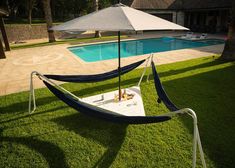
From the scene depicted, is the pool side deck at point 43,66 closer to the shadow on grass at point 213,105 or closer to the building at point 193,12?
the shadow on grass at point 213,105

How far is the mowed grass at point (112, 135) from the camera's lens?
3.23 meters

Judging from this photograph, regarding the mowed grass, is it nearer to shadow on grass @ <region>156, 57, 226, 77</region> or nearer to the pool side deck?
the pool side deck

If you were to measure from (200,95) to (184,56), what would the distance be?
5.66 m

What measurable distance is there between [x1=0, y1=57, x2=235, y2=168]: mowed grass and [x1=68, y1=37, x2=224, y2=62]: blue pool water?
7.53 metres

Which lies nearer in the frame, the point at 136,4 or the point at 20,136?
the point at 20,136

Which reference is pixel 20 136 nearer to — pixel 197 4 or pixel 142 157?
pixel 142 157

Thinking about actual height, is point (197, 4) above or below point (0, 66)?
above

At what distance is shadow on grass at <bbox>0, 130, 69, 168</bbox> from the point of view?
10.5 feet

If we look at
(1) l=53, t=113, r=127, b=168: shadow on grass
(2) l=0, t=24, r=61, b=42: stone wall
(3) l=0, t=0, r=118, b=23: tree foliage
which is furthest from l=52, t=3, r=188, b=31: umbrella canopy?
(3) l=0, t=0, r=118, b=23: tree foliage

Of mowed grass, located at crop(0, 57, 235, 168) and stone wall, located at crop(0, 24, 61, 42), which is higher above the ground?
stone wall, located at crop(0, 24, 61, 42)

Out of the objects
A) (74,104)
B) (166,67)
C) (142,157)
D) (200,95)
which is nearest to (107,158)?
(142,157)

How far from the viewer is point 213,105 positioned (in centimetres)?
491

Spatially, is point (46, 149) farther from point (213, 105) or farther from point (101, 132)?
point (213, 105)

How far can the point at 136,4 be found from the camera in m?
23.9
